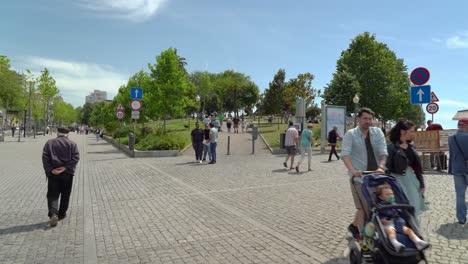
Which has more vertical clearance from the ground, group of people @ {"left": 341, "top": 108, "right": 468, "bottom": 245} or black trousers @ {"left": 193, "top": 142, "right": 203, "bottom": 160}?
group of people @ {"left": 341, "top": 108, "right": 468, "bottom": 245}

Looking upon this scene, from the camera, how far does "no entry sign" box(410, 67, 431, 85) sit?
931cm

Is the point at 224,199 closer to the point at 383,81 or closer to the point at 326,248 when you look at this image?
the point at 326,248

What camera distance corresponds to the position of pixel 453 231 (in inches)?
219

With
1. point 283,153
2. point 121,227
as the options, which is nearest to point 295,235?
point 121,227

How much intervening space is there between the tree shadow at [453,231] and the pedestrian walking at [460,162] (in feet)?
0.70

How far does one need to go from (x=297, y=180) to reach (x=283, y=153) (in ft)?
33.3

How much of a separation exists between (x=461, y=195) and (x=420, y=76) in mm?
4385

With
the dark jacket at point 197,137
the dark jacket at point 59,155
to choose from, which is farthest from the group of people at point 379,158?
the dark jacket at point 197,137

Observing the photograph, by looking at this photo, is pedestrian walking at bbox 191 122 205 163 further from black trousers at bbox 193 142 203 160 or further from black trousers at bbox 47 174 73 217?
black trousers at bbox 47 174 73 217

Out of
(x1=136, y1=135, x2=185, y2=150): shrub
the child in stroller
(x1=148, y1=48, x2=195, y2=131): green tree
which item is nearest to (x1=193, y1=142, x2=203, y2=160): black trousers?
(x1=136, y1=135, x2=185, y2=150): shrub

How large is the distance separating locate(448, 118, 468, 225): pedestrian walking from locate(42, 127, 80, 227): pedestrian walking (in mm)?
6675

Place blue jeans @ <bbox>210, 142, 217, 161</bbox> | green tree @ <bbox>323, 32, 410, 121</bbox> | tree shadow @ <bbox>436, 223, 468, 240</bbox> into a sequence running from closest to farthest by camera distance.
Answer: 1. tree shadow @ <bbox>436, 223, 468, 240</bbox>
2. blue jeans @ <bbox>210, 142, 217, 161</bbox>
3. green tree @ <bbox>323, 32, 410, 121</bbox>

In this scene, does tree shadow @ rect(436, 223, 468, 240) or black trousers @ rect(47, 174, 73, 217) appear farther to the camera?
black trousers @ rect(47, 174, 73, 217)

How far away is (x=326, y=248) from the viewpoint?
15.8 feet
